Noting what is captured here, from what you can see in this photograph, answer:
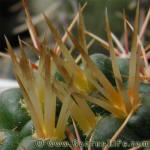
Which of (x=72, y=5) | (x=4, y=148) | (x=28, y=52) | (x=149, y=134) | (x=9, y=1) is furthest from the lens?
(x=9, y=1)

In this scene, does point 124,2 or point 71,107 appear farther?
point 124,2

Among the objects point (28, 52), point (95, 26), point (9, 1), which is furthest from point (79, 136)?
point (9, 1)

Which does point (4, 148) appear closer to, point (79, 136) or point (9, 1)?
point (79, 136)

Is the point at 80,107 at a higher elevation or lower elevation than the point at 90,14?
higher

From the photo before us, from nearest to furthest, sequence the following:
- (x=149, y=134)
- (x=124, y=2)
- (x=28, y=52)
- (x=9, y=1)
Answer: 1. (x=149, y=134)
2. (x=124, y=2)
3. (x=28, y=52)
4. (x=9, y=1)

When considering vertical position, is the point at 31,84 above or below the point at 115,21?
above

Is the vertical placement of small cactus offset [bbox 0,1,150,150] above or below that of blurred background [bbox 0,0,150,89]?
above

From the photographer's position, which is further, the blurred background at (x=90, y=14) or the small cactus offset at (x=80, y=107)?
the blurred background at (x=90, y=14)

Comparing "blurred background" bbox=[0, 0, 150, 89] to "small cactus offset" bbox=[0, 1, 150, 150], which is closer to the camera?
"small cactus offset" bbox=[0, 1, 150, 150]

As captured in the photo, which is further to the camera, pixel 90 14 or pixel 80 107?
pixel 90 14

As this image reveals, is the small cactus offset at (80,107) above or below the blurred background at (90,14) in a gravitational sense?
above

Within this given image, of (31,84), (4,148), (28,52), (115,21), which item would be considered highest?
(31,84)
